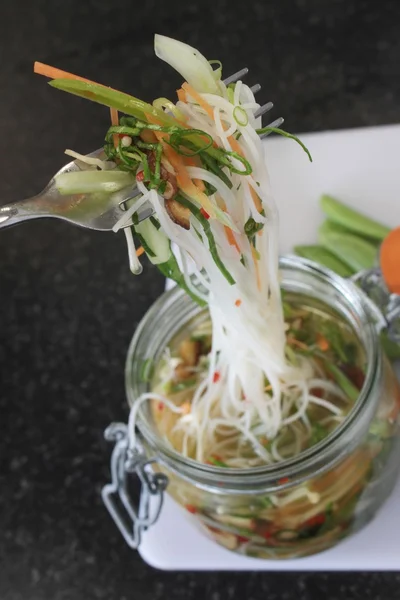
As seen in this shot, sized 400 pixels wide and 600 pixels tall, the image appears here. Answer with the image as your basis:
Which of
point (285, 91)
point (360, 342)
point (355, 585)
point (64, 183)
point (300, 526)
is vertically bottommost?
point (355, 585)

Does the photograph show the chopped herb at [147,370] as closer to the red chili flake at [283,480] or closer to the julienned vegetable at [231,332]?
the julienned vegetable at [231,332]

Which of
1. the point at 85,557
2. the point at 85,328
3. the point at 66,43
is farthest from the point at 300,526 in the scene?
the point at 66,43

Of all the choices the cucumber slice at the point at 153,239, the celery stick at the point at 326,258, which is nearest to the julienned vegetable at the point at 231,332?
the cucumber slice at the point at 153,239

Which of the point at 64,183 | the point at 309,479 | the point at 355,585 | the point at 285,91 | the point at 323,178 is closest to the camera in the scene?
the point at 64,183

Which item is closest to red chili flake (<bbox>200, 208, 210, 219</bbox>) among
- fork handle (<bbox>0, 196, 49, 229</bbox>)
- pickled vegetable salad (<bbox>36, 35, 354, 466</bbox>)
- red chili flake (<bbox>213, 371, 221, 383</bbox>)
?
pickled vegetable salad (<bbox>36, 35, 354, 466</bbox>)

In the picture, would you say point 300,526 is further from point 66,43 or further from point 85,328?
point 66,43

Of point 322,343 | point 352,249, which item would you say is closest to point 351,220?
point 352,249

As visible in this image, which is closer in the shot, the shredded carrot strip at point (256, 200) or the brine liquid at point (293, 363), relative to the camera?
the shredded carrot strip at point (256, 200)
